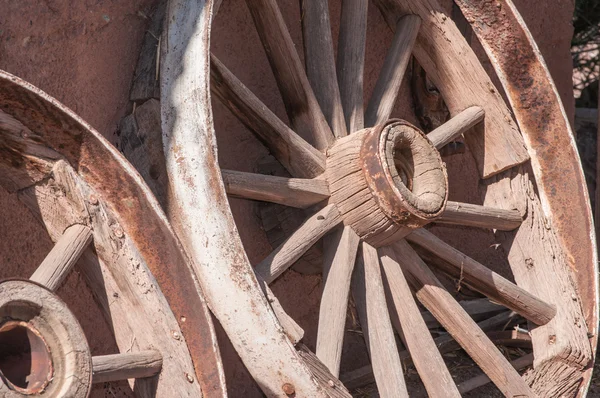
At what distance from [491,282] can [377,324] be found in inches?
23.3

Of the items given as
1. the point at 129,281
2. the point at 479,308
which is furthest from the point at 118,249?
the point at 479,308

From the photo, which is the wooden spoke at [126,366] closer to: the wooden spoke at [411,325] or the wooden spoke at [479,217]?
the wooden spoke at [411,325]

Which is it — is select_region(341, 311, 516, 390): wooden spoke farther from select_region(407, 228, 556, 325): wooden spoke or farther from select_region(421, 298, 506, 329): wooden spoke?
select_region(407, 228, 556, 325): wooden spoke

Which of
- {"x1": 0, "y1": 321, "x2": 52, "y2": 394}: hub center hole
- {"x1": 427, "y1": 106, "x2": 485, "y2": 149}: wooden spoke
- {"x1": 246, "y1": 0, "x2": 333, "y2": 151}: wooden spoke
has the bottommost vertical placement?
{"x1": 0, "y1": 321, "x2": 52, "y2": 394}: hub center hole

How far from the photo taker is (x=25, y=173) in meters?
2.03

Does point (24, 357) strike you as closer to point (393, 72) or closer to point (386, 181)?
point (386, 181)

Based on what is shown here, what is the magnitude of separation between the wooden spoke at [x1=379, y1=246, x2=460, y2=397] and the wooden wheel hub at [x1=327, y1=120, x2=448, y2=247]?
89 mm

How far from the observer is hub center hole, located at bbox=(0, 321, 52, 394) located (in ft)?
5.65

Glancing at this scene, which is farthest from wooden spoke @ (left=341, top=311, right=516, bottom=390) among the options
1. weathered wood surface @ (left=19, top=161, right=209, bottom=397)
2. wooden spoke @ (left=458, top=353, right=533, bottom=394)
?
weathered wood surface @ (left=19, top=161, right=209, bottom=397)

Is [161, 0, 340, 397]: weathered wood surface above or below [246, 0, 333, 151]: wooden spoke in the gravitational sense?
below

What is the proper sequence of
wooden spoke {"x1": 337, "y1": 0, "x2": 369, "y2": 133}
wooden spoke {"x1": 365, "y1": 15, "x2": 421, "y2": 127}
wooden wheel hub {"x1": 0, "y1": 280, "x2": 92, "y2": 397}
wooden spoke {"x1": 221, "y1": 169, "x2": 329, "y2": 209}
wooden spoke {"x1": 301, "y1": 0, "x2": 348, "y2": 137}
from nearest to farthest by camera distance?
wooden wheel hub {"x1": 0, "y1": 280, "x2": 92, "y2": 397} → wooden spoke {"x1": 221, "y1": 169, "x2": 329, "y2": 209} → wooden spoke {"x1": 301, "y1": 0, "x2": 348, "y2": 137} → wooden spoke {"x1": 337, "y1": 0, "x2": 369, "y2": 133} → wooden spoke {"x1": 365, "y1": 15, "x2": 421, "y2": 127}

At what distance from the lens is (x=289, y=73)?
2744 mm

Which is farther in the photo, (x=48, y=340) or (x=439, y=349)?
(x=439, y=349)

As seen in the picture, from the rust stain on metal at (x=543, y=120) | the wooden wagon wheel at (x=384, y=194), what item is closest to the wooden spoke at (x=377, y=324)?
the wooden wagon wheel at (x=384, y=194)
